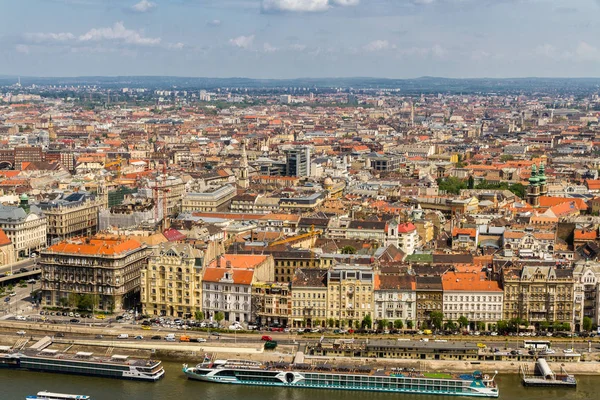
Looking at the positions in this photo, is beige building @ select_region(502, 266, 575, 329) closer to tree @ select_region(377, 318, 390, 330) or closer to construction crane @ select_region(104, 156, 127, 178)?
tree @ select_region(377, 318, 390, 330)

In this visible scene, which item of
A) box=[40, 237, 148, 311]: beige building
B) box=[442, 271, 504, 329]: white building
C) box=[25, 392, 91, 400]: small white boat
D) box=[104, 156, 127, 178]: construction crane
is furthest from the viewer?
box=[104, 156, 127, 178]: construction crane

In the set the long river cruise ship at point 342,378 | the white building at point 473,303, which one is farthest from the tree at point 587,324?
the long river cruise ship at point 342,378

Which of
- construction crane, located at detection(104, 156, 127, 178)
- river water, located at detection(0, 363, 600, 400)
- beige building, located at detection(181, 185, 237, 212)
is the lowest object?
river water, located at detection(0, 363, 600, 400)

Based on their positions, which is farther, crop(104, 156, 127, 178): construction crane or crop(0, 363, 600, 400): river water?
crop(104, 156, 127, 178): construction crane

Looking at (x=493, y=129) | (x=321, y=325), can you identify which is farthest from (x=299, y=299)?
(x=493, y=129)

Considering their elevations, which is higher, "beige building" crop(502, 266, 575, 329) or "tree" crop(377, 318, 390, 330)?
"beige building" crop(502, 266, 575, 329)

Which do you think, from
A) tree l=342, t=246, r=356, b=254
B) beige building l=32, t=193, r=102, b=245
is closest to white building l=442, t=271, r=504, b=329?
tree l=342, t=246, r=356, b=254

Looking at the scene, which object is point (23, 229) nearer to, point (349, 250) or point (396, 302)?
point (349, 250)

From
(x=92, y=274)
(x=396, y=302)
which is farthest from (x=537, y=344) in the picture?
(x=92, y=274)
